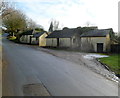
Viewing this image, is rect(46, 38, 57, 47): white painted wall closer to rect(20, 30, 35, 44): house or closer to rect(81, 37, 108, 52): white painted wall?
rect(81, 37, 108, 52): white painted wall

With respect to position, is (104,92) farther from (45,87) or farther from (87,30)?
(87,30)

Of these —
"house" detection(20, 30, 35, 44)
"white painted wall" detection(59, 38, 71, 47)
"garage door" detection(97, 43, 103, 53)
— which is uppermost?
"house" detection(20, 30, 35, 44)

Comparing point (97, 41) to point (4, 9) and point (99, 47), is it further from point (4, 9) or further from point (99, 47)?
point (4, 9)

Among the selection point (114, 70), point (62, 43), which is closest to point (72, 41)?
point (62, 43)

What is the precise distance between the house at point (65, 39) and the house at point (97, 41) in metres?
2.73

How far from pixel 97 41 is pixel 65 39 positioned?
9.07 meters

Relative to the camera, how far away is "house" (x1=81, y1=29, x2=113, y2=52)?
29609mm

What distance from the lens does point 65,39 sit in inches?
1439

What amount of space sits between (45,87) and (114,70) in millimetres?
8748

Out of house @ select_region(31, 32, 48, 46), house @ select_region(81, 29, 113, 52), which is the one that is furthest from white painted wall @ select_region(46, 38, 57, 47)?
house @ select_region(81, 29, 113, 52)

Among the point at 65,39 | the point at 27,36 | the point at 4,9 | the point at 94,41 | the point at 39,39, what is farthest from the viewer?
the point at 27,36

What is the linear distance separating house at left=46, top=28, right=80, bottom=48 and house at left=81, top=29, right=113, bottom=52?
2.73m

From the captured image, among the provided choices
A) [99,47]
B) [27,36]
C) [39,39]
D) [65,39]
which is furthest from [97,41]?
[27,36]

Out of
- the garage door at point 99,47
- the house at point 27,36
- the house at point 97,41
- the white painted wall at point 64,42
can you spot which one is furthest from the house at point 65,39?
the house at point 27,36
